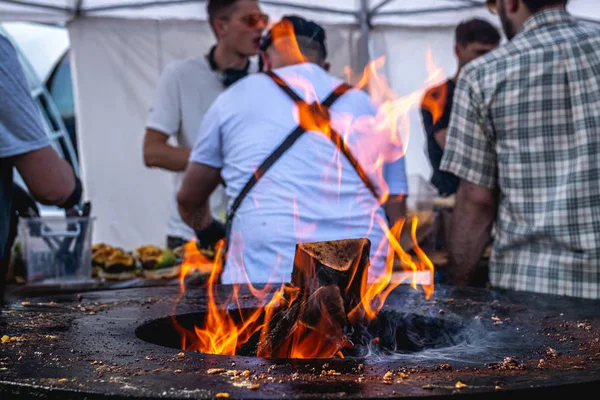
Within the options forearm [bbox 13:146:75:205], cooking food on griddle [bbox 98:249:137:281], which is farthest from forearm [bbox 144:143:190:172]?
forearm [bbox 13:146:75:205]

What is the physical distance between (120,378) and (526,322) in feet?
4.16

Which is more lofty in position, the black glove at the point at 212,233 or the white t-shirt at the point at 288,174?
the white t-shirt at the point at 288,174

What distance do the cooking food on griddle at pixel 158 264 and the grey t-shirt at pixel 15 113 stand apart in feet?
→ 5.35

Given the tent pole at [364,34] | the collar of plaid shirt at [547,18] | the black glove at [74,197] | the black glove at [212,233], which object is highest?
the tent pole at [364,34]

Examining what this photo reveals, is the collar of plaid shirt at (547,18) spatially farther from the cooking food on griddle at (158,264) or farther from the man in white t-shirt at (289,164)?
the cooking food on griddle at (158,264)

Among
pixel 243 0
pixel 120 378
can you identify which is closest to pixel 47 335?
pixel 120 378

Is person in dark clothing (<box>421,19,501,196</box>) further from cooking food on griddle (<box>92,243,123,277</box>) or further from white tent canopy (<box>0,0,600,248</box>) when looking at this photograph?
cooking food on griddle (<box>92,243,123,277</box>)

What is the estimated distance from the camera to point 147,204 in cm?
771

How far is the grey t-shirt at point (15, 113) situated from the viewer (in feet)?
8.41

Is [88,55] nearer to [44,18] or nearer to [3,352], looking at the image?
[44,18]

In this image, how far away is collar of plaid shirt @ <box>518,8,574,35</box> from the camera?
3137 mm

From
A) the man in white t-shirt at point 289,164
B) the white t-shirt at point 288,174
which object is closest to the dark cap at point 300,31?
the man in white t-shirt at point 289,164

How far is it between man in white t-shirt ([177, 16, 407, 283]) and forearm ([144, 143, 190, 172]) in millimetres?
1655

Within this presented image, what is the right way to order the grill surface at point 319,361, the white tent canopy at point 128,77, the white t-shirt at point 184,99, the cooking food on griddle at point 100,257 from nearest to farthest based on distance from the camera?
the grill surface at point 319,361
the cooking food on griddle at point 100,257
the white t-shirt at point 184,99
the white tent canopy at point 128,77
